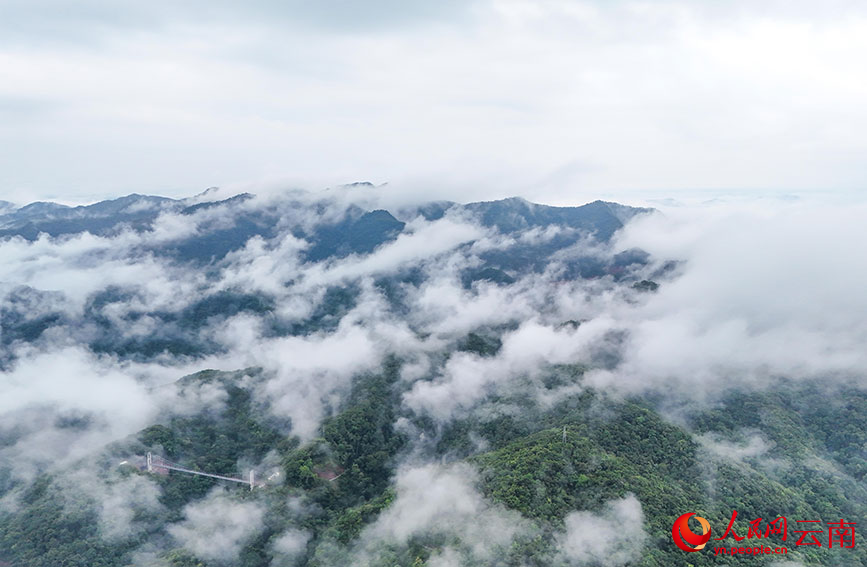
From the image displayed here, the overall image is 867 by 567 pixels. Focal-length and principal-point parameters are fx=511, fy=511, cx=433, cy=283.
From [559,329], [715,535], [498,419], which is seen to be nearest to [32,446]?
[498,419]

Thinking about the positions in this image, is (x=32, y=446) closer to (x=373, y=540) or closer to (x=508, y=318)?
(x=373, y=540)

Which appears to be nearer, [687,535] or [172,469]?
[687,535]

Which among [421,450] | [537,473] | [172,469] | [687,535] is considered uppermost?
[537,473]

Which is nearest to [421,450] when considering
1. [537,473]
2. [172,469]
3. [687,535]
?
[537,473]

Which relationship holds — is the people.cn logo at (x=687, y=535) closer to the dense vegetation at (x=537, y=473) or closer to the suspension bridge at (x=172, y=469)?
the dense vegetation at (x=537, y=473)

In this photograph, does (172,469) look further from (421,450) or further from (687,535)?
(687,535)

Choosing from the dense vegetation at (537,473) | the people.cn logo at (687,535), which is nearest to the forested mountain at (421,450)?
the dense vegetation at (537,473)
